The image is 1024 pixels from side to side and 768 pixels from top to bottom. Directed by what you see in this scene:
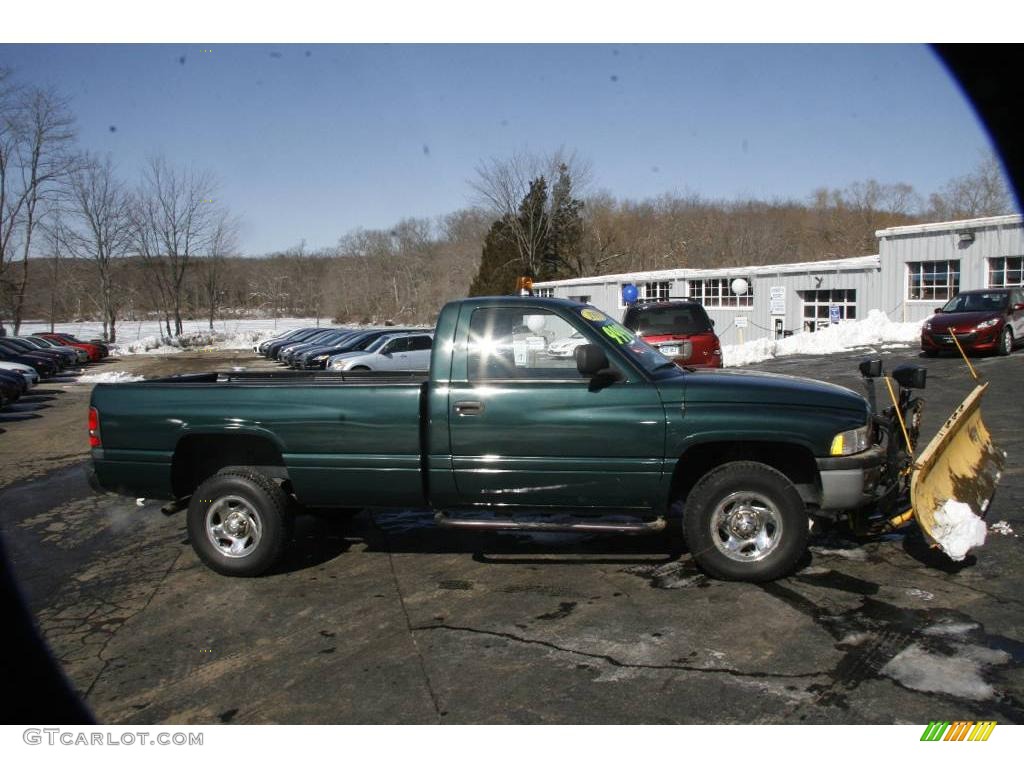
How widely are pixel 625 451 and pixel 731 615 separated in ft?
3.89

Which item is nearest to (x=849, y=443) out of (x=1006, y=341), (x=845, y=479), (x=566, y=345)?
(x=845, y=479)

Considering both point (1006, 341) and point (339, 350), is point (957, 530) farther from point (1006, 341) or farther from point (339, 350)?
point (339, 350)

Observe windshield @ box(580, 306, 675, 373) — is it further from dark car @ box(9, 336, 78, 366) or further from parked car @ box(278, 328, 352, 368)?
dark car @ box(9, 336, 78, 366)

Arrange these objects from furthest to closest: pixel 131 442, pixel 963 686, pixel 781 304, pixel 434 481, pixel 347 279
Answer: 1. pixel 347 279
2. pixel 781 304
3. pixel 131 442
4. pixel 434 481
5. pixel 963 686

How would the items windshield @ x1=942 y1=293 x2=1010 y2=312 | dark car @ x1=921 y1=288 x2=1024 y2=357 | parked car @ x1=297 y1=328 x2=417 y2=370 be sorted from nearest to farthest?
dark car @ x1=921 y1=288 x2=1024 y2=357
windshield @ x1=942 y1=293 x2=1010 y2=312
parked car @ x1=297 y1=328 x2=417 y2=370

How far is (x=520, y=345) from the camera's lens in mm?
5430

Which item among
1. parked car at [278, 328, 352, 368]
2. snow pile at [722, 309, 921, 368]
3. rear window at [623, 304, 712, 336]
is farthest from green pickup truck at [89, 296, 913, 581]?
parked car at [278, 328, 352, 368]

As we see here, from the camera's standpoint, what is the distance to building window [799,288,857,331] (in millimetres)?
28266

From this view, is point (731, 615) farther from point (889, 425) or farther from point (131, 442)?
point (131, 442)

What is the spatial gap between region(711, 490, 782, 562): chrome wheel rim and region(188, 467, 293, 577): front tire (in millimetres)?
2998

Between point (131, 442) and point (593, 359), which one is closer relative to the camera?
point (593, 359)

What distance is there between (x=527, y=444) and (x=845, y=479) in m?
2.03

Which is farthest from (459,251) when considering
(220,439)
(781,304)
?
(220,439)

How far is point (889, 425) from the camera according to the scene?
18.2 feet
